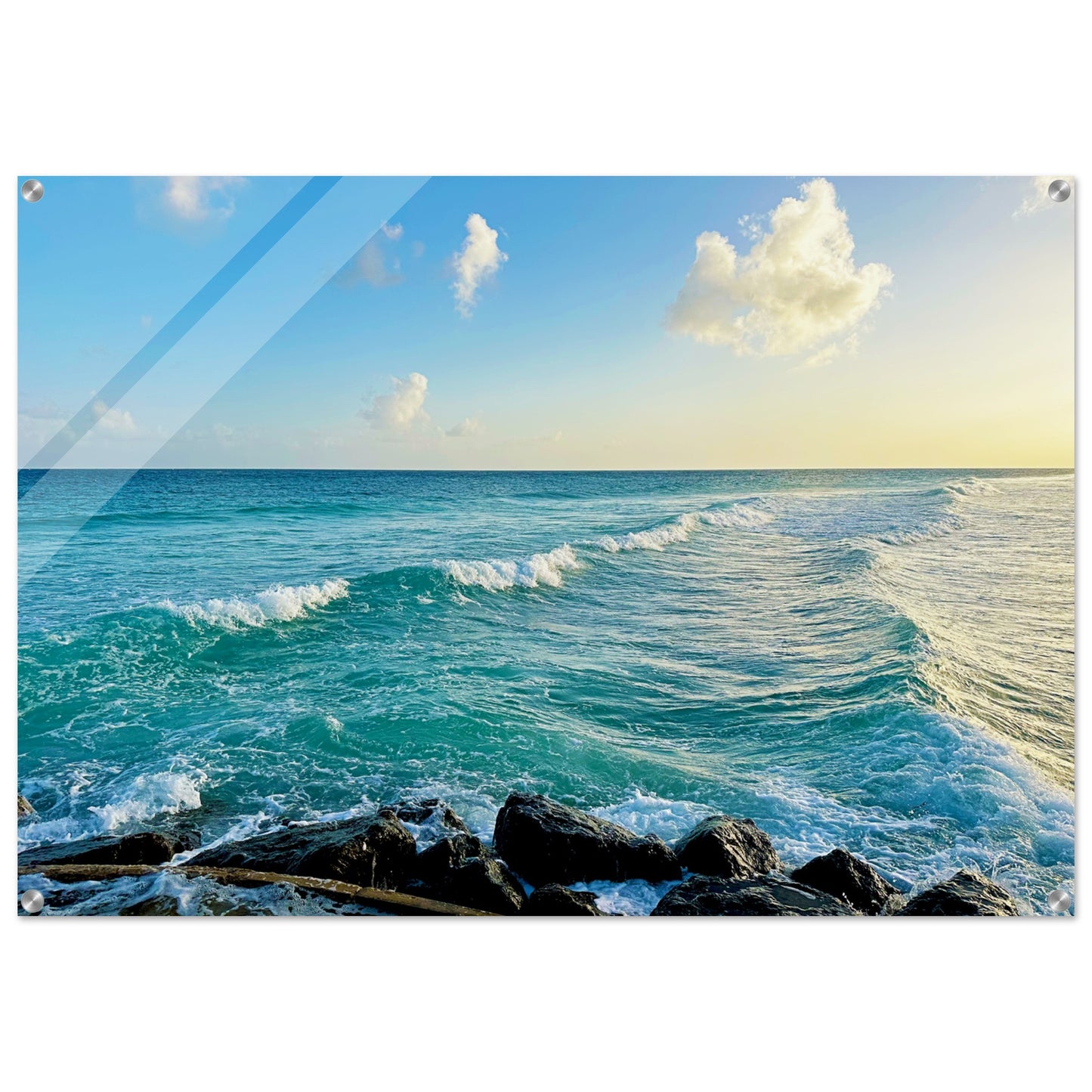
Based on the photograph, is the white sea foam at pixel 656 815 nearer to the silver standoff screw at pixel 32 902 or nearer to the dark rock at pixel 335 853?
the dark rock at pixel 335 853

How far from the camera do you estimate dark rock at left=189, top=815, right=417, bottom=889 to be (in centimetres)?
238

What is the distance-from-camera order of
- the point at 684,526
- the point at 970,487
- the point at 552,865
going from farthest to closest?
the point at 684,526
the point at 970,487
the point at 552,865

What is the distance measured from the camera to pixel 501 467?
3996 mm

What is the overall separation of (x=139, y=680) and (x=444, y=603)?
2457 millimetres

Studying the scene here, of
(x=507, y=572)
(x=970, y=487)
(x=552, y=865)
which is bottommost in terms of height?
(x=552, y=865)

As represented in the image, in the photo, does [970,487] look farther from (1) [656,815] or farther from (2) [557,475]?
(1) [656,815]

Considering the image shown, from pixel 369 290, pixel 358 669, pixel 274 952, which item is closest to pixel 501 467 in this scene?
pixel 369 290

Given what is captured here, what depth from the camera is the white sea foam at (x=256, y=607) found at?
4816mm

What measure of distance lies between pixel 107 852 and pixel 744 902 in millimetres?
2456

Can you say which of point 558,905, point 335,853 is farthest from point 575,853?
point 335,853

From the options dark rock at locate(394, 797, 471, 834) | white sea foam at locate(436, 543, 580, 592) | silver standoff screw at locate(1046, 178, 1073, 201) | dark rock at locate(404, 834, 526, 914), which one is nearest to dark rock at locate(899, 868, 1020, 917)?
dark rock at locate(404, 834, 526, 914)

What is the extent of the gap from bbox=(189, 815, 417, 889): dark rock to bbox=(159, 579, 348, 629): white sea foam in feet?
8.22

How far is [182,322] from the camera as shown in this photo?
9.43 feet

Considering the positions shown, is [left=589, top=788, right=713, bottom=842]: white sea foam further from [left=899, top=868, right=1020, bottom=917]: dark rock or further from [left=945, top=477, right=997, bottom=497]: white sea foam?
[left=945, top=477, right=997, bottom=497]: white sea foam
